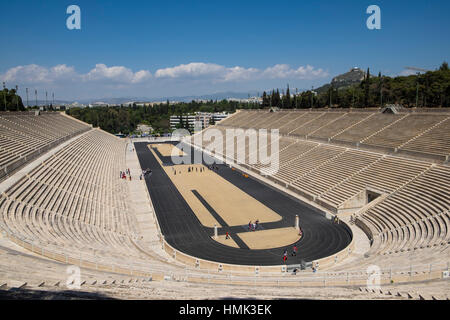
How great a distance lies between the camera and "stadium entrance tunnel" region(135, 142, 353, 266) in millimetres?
15633

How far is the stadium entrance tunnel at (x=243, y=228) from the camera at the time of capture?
51.3ft

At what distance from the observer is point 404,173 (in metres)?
21.9

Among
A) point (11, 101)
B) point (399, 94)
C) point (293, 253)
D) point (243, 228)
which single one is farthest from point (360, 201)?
point (11, 101)

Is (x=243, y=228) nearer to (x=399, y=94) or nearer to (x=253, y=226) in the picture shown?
(x=253, y=226)

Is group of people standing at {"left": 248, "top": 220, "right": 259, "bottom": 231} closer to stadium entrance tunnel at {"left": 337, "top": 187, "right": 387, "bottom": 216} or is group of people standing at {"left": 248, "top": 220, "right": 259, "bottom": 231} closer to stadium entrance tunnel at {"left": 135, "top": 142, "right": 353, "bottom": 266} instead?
stadium entrance tunnel at {"left": 135, "top": 142, "right": 353, "bottom": 266}

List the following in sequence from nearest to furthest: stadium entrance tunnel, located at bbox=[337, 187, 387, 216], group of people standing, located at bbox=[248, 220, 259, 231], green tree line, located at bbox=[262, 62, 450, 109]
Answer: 1. group of people standing, located at bbox=[248, 220, 259, 231]
2. stadium entrance tunnel, located at bbox=[337, 187, 387, 216]
3. green tree line, located at bbox=[262, 62, 450, 109]

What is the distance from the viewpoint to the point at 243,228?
19250mm

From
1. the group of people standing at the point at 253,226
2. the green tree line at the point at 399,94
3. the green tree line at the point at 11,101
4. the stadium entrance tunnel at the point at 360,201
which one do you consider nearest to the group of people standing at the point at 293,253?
the group of people standing at the point at 253,226

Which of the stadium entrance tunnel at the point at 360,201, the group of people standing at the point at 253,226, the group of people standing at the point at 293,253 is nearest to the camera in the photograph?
the group of people standing at the point at 293,253

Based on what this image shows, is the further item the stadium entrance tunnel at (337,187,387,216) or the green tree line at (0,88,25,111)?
the green tree line at (0,88,25,111)

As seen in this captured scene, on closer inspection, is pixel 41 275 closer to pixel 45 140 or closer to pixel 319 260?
pixel 319 260

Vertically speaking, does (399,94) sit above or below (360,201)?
above

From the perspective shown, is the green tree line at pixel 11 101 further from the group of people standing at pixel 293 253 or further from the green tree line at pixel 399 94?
the group of people standing at pixel 293 253

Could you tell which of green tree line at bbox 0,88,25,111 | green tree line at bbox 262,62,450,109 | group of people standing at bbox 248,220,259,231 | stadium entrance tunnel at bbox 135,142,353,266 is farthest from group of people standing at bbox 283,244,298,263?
green tree line at bbox 0,88,25,111
